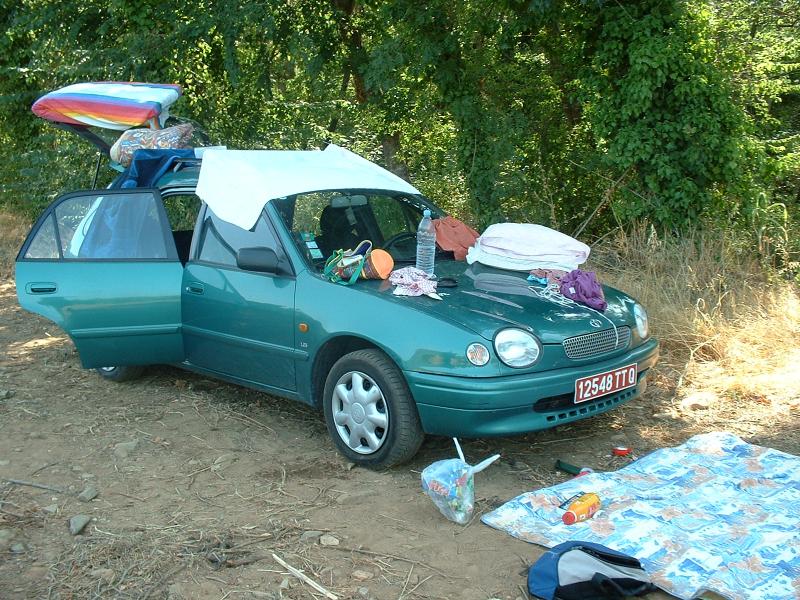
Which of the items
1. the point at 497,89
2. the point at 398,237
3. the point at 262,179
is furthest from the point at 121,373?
the point at 497,89

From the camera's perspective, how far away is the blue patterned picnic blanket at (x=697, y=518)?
3.73 m

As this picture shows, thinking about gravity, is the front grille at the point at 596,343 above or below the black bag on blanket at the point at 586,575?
above

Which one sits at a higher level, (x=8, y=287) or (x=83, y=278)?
(x=83, y=278)

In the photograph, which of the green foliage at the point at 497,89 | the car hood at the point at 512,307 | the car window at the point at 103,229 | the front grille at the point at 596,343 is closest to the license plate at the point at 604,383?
the front grille at the point at 596,343

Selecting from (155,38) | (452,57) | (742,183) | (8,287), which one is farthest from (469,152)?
(8,287)

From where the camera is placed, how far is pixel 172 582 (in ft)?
12.2

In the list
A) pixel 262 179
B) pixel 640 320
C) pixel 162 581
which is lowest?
pixel 162 581

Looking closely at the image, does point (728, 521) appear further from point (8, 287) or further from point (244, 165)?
point (8, 287)

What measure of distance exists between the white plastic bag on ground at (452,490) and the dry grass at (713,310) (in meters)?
2.68

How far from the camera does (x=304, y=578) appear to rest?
373cm

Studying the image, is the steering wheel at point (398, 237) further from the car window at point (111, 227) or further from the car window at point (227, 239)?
the car window at point (111, 227)

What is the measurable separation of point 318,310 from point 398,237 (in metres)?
1.09

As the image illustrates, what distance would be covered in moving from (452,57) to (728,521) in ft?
24.9

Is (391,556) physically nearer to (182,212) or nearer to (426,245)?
(426,245)
